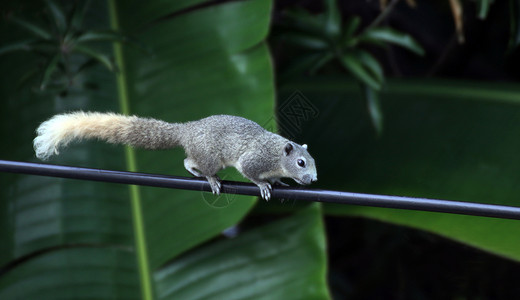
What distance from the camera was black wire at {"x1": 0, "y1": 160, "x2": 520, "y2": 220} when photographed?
3.91ft

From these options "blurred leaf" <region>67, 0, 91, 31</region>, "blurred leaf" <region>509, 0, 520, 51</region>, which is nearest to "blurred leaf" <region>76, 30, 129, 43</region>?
"blurred leaf" <region>67, 0, 91, 31</region>

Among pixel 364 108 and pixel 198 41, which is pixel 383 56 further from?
pixel 198 41

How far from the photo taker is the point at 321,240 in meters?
2.46

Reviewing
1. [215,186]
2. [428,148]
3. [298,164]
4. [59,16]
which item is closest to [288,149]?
[298,164]

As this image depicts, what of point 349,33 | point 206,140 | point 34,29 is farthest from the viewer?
point 349,33

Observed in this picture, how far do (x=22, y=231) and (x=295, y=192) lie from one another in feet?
5.02

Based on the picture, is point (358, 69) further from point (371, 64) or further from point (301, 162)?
point (301, 162)

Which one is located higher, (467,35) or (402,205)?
(467,35)

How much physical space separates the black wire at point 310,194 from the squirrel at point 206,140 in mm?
220

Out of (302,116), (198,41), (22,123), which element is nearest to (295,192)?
(302,116)

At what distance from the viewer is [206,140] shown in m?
1.60

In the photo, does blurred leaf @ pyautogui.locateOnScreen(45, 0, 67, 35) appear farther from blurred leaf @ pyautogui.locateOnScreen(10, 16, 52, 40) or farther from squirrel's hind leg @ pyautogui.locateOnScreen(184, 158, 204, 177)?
squirrel's hind leg @ pyautogui.locateOnScreen(184, 158, 204, 177)

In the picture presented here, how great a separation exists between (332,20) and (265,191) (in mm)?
1331

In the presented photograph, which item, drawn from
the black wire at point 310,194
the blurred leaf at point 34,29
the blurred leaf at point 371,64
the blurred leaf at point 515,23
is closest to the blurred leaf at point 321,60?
the blurred leaf at point 371,64
